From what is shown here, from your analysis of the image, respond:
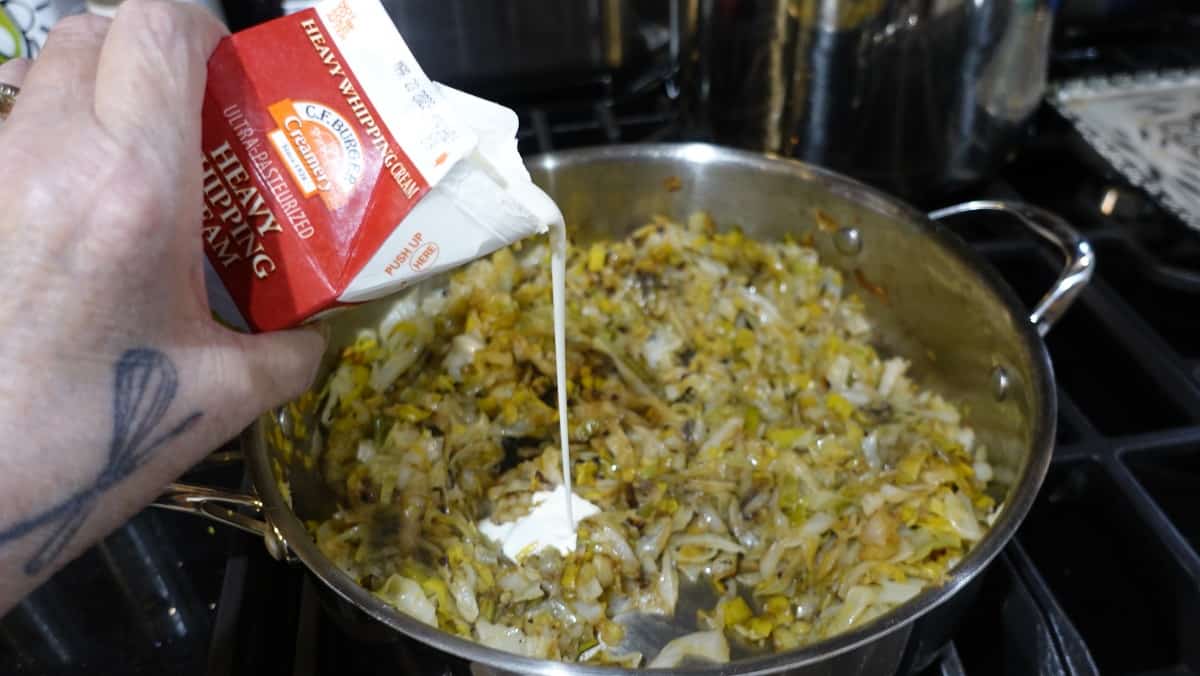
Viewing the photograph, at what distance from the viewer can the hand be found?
0.60 m

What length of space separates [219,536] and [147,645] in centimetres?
15

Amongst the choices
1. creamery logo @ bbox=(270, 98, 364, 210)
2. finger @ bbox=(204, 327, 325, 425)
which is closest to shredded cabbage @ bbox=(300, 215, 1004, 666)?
finger @ bbox=(204, 327, 325, 425)

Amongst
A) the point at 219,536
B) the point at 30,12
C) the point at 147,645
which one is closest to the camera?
the point at 147,645

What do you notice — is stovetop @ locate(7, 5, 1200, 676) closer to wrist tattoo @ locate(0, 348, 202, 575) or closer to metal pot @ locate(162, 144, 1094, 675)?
metal pot @ locate(162, 144, 1094, 675)

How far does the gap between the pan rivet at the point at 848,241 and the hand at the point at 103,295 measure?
1.00 metres

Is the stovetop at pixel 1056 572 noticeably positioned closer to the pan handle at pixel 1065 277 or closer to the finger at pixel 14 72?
the pan handle at pixel 1065 277

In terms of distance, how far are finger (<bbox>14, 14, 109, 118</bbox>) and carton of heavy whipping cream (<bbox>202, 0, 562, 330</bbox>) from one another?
101mm

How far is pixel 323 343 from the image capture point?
858 mm

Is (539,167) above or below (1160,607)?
above

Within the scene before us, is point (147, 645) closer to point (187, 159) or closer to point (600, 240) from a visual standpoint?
point (187, 159)

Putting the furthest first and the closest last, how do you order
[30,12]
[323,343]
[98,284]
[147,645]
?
[30,12], [147,645], [323,343], [98,284]

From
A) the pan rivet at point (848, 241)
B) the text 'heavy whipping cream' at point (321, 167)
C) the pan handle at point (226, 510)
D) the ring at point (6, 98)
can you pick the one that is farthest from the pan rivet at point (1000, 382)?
the ring at point (6, 98)

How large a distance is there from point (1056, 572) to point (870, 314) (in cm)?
50

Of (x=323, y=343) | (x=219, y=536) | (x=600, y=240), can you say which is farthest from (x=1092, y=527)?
(x=219, y=536)
